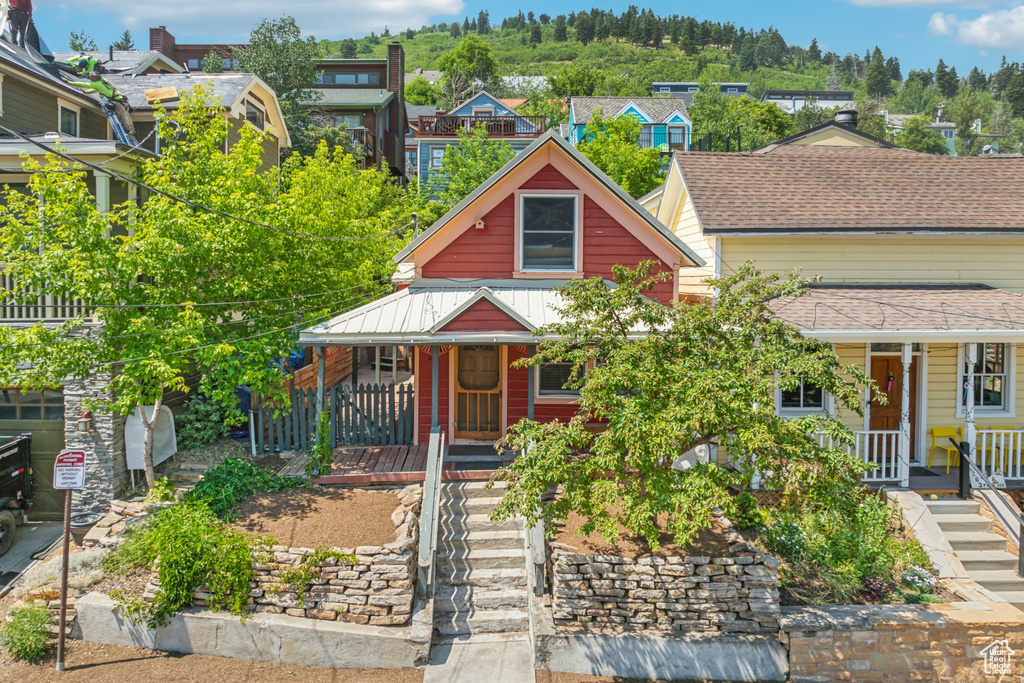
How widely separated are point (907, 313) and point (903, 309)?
0.24m

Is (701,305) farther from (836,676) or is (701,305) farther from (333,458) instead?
(333,458)

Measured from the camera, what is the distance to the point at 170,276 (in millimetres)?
11453

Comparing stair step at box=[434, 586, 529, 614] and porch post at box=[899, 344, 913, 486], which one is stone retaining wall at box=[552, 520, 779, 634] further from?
porch post at box=[899, 344, 913, 486]

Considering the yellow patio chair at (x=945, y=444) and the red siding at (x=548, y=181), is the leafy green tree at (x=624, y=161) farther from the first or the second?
the yellow patio chair at (x=945, y=444)

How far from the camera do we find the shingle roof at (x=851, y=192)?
1412 centimetres

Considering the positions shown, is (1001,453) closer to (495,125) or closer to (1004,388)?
(1004,388)

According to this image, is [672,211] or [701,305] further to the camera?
[672,211]

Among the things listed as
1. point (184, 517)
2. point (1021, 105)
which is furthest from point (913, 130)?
point (184, 517)

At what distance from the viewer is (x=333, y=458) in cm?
1224

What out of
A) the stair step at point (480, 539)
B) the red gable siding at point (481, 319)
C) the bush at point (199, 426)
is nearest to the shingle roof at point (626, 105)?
the red gable siding at point (481, 319)

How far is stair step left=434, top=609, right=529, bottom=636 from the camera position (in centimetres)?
926

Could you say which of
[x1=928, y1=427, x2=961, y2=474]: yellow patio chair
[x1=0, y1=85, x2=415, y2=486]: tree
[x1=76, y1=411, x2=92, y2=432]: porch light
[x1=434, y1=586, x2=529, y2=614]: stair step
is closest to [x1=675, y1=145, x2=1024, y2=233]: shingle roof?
[x1=928, y1=427, x2=961, y2=474]: yellow patio chair

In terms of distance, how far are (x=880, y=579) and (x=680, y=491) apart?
13.8 feet

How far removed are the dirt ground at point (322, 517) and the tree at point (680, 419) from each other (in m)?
2.46
